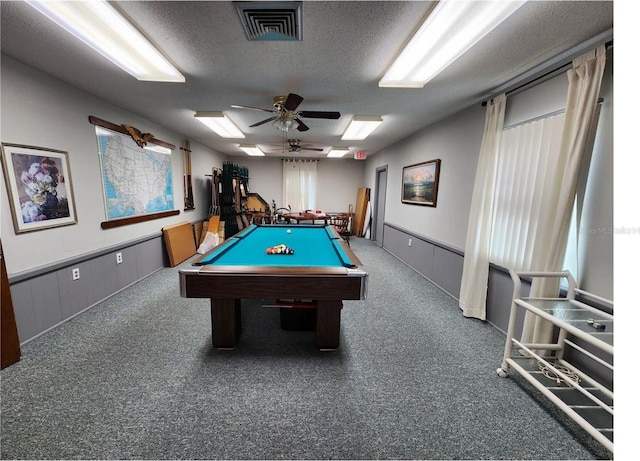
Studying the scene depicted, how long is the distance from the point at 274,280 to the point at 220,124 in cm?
304

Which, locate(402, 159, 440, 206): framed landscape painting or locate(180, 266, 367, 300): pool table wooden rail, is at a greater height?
locate(402, 159, 440, 206): framed landscape painting

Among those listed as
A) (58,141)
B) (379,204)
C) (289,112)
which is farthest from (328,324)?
(379,204)

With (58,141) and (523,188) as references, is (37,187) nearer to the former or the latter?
(58,141)

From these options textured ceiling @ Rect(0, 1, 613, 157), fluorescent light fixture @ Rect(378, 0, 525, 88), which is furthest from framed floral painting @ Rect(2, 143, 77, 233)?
fluorescent light fixture @ Rect(378, 0, 525, 88)

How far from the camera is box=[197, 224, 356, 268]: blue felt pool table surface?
6.64 ft

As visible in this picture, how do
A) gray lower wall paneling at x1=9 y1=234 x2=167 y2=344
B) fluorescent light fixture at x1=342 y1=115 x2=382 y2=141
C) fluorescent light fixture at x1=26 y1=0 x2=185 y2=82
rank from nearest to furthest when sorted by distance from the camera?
fluorescent light fixture at x1=26 y1=0 x2=185 y2=82 < gray lower wall paneling at x1=9 y1=234 x2=167 y2=344 < fluorescent light fixture at x1=342 y1=115 x2=382 y2=141

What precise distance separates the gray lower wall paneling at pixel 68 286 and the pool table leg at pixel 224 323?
1627 millimetres

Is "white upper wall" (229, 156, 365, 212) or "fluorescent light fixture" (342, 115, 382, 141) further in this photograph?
"white upper wall" (229, 156, 365, 212)

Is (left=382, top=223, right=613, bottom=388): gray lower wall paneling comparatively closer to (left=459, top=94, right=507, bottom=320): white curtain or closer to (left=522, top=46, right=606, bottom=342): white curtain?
(left=459, top=94, right=507, bottom=320): white curtain

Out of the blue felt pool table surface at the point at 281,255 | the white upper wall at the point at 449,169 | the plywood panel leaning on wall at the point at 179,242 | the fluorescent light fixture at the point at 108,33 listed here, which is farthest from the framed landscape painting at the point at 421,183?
the plywood panel leaning on wall at the point at 179,242

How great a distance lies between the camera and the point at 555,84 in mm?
2012

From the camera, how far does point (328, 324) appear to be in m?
2.10

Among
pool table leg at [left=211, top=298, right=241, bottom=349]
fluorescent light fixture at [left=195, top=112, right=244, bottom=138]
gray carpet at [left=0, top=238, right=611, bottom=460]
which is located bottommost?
gray carpet at [left=0, top=238, right=611, bottom=460]
